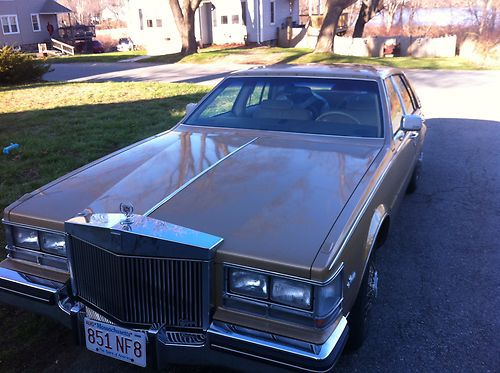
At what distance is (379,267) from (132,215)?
232 cm

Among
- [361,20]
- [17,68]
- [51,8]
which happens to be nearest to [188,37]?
[361,20]

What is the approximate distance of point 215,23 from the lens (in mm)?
33156

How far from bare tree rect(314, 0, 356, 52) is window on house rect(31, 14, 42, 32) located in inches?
1091

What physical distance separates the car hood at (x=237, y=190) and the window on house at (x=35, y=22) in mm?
41865

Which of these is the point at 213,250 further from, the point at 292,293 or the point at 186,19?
the point at 186,19

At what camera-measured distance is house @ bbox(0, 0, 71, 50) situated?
37.2 m

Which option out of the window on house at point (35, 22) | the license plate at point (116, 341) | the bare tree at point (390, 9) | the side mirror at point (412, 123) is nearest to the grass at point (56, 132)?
the license plate at point (116, 341)

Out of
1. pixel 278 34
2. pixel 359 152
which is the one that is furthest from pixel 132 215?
pixel 278 34

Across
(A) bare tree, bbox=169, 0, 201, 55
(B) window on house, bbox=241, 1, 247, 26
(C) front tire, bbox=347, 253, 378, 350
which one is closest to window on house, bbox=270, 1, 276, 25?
(B) window on house, bbox=241, 1, 247, 26

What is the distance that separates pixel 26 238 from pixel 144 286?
0.93 m

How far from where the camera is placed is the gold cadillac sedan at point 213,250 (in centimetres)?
216

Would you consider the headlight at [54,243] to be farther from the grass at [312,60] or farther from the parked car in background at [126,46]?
the parked car in background at [126,46]

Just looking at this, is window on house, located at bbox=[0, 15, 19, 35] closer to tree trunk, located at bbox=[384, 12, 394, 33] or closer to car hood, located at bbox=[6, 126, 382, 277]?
tree trunk, located at bbox=[384, 12, 394, 33]

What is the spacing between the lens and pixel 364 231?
2643 millimetres
